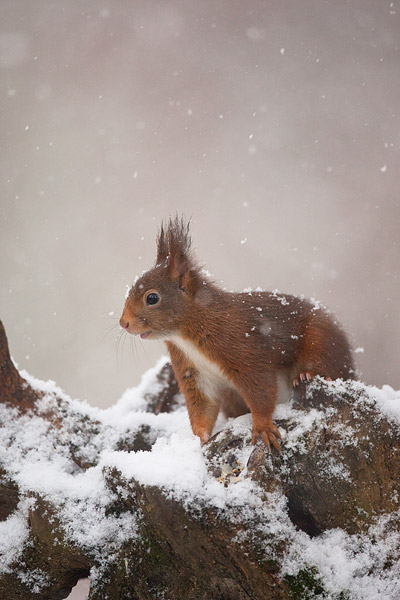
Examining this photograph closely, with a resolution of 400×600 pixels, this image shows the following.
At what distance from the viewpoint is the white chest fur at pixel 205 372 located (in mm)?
1600

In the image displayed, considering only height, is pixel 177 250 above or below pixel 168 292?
above

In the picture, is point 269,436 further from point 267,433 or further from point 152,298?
point 152,298

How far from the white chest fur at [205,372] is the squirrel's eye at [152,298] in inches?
4.6

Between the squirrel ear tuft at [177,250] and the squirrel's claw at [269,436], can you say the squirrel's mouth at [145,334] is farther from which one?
the squirrel's claw at [269,436]

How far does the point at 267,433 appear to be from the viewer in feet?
4.31

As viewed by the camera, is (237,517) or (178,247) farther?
(178,247)

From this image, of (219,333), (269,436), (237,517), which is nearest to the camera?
(237,517)

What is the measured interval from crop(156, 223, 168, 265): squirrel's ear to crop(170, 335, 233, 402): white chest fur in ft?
0.86

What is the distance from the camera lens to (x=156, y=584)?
117 centimetres

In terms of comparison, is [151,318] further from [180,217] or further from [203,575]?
[203,575]

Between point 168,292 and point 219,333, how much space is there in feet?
0.62

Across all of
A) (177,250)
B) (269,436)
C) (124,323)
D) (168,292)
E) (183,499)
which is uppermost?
(177,250)

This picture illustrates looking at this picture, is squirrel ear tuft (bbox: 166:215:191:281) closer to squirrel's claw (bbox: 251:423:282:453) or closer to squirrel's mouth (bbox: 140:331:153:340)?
squirrel's mouth (bbox: 140:331:153:340)

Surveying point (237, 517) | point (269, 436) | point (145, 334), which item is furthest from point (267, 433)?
point (145, 334)
